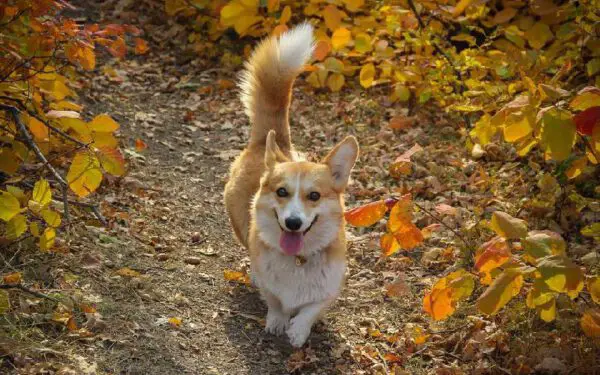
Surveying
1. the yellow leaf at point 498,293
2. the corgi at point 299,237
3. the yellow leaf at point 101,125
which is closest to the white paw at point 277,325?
the corgi at point 299,237

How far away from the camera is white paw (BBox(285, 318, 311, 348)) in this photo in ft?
12.2

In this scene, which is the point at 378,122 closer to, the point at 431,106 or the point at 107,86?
the point at 431,106

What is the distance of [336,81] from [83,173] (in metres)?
3.82

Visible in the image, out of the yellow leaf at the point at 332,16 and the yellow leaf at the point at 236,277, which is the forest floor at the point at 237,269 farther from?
the yellow leaf at the point at 332,16

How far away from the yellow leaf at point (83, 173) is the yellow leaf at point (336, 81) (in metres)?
3.74

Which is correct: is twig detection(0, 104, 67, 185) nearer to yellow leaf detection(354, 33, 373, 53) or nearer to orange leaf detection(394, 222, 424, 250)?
orange leaf detection(394, 222, 424, 250)

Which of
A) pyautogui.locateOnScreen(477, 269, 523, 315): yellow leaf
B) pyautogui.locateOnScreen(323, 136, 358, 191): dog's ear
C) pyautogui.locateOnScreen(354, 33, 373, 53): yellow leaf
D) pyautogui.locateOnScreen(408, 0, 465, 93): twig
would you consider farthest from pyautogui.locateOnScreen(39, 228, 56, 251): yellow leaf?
pyautogui.locateOnScreen(354, 33, 373, 53): yellow leaf

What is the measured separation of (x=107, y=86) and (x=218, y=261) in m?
3.00

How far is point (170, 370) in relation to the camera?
334 cm

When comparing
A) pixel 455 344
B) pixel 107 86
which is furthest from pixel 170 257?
pixel 107 86

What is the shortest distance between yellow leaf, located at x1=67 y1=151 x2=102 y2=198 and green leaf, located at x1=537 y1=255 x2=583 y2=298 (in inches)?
77.0

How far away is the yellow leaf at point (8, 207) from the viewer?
297cm

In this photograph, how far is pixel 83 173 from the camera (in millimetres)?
3186

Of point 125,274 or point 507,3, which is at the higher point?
point 507,3
